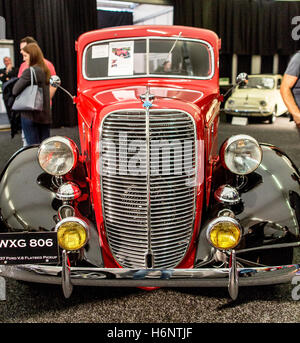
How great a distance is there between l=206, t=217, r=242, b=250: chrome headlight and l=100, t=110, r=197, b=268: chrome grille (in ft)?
0.64

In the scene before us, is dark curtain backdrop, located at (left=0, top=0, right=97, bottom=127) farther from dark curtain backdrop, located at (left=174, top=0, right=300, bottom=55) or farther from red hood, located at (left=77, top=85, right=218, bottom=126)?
red hood, located at (left=77, top=85, right=218, bottom=126)

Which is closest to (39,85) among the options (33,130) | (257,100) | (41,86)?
(41,86)

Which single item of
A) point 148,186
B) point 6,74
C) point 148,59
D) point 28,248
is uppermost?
point 148,59

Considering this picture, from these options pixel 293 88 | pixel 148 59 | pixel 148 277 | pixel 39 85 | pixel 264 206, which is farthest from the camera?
pixel 39 85

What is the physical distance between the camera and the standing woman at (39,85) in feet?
12.3

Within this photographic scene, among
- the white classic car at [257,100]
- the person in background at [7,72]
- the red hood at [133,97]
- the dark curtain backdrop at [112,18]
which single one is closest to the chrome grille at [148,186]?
the red hood at [133,97]

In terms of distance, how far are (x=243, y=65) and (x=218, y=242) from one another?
13.0 meters

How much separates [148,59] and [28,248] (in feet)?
5.42

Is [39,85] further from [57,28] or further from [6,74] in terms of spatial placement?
[57,28]

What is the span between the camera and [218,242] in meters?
1.99

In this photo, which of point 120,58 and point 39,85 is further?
point 39,85

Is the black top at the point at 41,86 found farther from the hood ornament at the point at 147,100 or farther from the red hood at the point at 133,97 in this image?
the hood ornament at the point at 147,100

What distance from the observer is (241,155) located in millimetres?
2199
